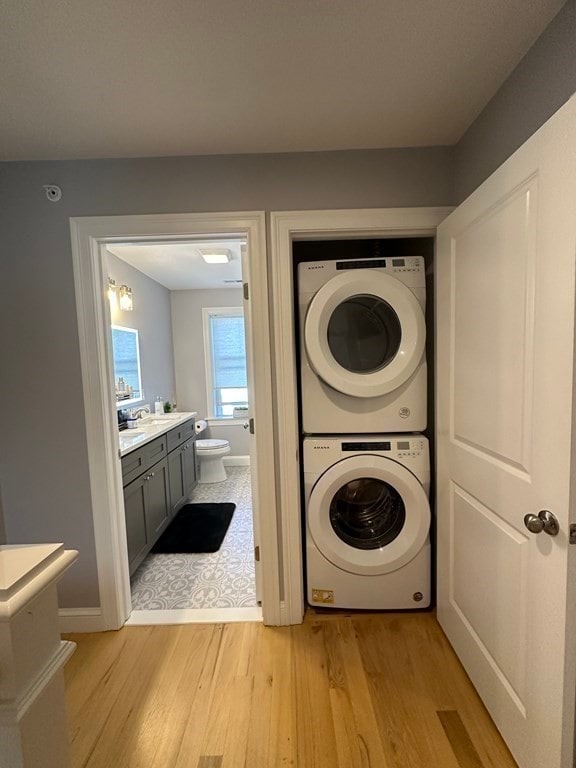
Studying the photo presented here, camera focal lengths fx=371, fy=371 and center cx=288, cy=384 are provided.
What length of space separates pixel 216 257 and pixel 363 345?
1.94 m

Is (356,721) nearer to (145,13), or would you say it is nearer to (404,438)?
(404,438)

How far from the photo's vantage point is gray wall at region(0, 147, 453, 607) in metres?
1.71

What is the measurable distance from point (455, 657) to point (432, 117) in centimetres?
228

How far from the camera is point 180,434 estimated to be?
326cm

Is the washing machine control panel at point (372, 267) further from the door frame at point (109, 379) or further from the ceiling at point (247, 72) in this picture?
the ceiling at point (247, 72)

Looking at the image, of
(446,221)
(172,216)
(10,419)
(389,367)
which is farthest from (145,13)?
(10,419)

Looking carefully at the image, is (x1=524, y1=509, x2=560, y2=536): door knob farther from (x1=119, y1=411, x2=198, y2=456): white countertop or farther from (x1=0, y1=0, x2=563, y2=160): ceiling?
(x1=119, y1=411, x2=198, y2=456): white countertop

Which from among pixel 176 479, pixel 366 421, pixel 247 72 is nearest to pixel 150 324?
pixel 176 479

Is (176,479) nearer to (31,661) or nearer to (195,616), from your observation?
(195,616)

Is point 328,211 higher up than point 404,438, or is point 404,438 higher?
point 328,211

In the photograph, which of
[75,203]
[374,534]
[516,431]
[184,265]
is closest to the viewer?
[516,431]

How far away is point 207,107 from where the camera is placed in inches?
54.4

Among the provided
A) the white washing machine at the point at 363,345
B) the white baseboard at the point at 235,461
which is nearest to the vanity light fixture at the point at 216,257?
the white washing machine at the point at 363,345

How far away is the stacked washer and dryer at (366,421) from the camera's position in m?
1.75
